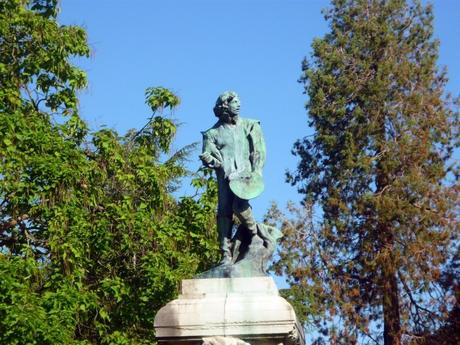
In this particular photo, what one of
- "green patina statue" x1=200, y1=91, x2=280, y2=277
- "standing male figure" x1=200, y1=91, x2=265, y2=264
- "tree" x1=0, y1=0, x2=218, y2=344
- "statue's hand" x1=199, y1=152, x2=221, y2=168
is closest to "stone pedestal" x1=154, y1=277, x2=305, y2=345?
"green patina statue" x1=200, y1=91, x2=280, y2=277

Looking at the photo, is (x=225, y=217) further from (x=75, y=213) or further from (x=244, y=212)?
(x=75, y=213)

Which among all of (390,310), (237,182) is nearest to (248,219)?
(237,182)

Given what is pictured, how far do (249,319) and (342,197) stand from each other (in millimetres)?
19538

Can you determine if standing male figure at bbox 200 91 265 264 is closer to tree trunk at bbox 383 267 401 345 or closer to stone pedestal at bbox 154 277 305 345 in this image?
stone pedestal at bbox 154 277 305 345

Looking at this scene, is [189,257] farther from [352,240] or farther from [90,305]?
[352,240]

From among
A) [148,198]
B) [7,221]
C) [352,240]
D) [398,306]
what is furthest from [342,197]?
[7,221]

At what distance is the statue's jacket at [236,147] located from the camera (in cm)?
1009

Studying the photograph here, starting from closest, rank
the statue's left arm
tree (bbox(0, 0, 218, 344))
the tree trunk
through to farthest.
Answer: the statue's left arm, tree (bbox(0, 0, 218, 344)), the tree trunk

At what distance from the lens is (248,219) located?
32.6 feet

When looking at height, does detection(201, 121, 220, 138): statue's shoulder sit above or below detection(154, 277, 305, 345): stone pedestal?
above

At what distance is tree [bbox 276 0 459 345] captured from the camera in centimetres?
2683

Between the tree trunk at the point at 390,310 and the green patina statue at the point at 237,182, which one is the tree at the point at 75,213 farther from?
the tree trunk at the point at 390,310

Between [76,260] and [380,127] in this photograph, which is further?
[380,127]

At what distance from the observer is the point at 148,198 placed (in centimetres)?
1744
